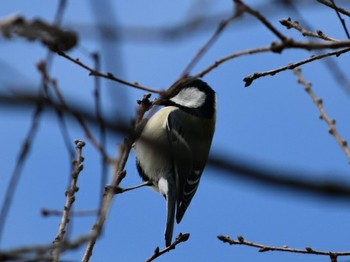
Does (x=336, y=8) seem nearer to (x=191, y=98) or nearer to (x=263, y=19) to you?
(x=263, y=19)

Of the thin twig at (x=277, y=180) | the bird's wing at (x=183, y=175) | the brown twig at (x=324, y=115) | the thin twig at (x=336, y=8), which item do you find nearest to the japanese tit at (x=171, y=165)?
the bird's wing at (x=183, y=175)

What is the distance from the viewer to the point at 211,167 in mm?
747

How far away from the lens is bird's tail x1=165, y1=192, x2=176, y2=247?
4.01m

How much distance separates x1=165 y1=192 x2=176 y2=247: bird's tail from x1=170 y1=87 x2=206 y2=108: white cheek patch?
1096mm

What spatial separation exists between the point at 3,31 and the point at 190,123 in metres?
3.80

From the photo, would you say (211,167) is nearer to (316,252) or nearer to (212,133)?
(316,252)

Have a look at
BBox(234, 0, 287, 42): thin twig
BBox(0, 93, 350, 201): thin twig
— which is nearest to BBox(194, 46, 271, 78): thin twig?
BBox(234, 0, 287, 42): thin twig

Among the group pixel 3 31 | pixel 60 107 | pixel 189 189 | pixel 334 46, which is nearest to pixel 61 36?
pixel 3 31

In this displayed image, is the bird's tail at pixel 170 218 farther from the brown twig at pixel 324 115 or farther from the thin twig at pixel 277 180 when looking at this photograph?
the thin twig at pixel 277 180

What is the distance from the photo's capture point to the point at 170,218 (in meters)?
4.13

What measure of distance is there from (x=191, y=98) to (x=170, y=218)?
5.05ft

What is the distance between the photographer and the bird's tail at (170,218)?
4013 millimetres

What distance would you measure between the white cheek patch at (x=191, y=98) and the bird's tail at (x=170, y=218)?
3.60ft

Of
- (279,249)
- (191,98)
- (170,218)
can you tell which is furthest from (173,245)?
(191,98)
